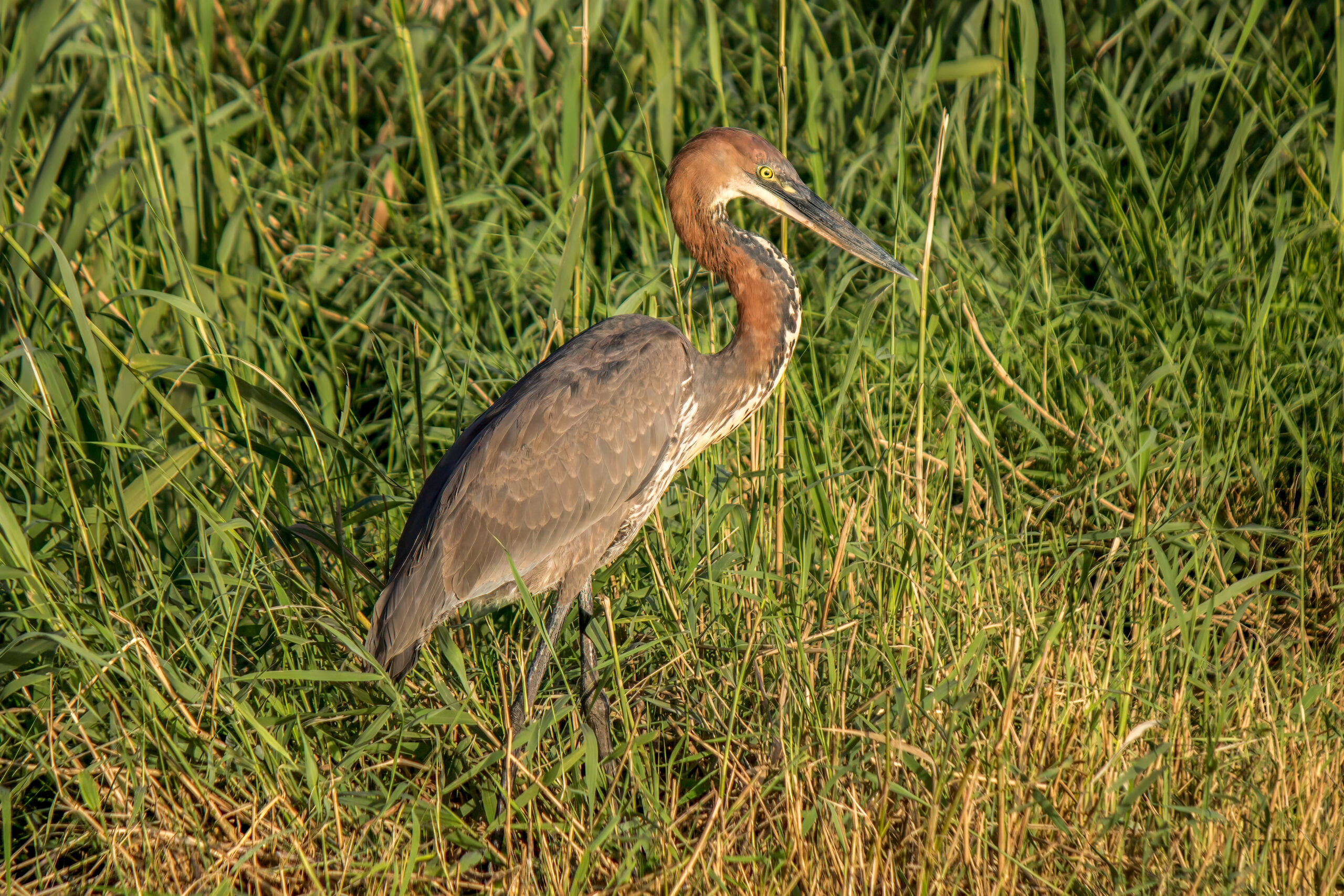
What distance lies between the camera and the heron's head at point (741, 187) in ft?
10.7

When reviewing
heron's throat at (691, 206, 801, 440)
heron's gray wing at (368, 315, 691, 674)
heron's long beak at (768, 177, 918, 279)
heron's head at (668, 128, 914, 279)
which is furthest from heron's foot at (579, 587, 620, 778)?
heron's long beak at (768, 177, 918, 279)

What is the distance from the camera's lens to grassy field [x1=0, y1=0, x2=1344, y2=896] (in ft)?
8.44

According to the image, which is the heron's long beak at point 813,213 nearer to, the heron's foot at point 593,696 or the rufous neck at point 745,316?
the rufous neck at point 745,316

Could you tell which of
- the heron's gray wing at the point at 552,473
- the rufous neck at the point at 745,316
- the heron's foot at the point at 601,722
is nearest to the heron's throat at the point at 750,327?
the rufous neck at the point at 745,316

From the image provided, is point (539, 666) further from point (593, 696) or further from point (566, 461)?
point (566, 461)

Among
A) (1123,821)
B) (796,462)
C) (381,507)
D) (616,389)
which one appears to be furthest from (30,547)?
(1123,821)

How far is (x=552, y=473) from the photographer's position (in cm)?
312

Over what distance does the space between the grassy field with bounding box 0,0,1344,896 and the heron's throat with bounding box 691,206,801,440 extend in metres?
0.17

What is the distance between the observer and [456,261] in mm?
4363

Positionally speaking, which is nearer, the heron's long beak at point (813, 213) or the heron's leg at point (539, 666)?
the heron's leg at point (539, 666)

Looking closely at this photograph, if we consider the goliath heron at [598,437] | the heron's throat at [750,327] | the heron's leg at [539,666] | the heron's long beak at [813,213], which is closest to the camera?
the heron's leg at [539,666]

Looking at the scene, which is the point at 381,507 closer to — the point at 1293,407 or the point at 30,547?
the point at 30,547

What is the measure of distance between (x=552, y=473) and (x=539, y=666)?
0.50 meters

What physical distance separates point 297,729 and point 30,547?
107 cm
